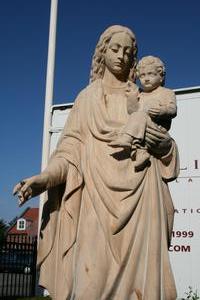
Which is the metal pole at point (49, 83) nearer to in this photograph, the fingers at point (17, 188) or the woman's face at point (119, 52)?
the woman's face at point (119, 52)

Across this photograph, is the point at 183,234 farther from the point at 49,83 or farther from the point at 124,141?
the point at 124,141

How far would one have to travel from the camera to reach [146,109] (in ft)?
12.8

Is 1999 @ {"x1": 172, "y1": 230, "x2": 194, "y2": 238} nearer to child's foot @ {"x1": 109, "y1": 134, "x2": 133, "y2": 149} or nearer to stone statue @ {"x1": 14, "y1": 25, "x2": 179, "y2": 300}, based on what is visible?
stone statue @ {"x1": 14, "y1": 25, "x2": 179, "y2": 300}

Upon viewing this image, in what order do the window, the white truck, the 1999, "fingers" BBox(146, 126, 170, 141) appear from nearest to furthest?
"fingers" BBox(146, 126, 170, 141) → the white truck → the 1999 → the window

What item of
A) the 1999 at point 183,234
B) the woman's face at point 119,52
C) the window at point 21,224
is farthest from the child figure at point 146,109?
the window at point 21,224

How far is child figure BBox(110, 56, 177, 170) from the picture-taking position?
3.78 metres

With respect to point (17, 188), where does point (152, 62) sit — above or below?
above

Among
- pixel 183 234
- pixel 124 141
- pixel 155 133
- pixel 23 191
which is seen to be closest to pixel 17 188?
pixel 23 191

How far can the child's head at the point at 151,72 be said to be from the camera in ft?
13.0

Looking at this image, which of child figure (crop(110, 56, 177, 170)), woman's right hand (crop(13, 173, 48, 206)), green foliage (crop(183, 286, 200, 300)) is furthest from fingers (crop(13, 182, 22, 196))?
green foliage (crop(183, 286, 200, 300))

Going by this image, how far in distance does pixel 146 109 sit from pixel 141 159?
423 mm

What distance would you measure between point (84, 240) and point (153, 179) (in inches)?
29.4

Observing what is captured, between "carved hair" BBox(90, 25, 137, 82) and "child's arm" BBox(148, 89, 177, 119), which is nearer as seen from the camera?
"child's arm" BBox(148, 89, 177, 119)

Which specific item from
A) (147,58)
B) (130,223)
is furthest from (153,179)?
(147,58)
